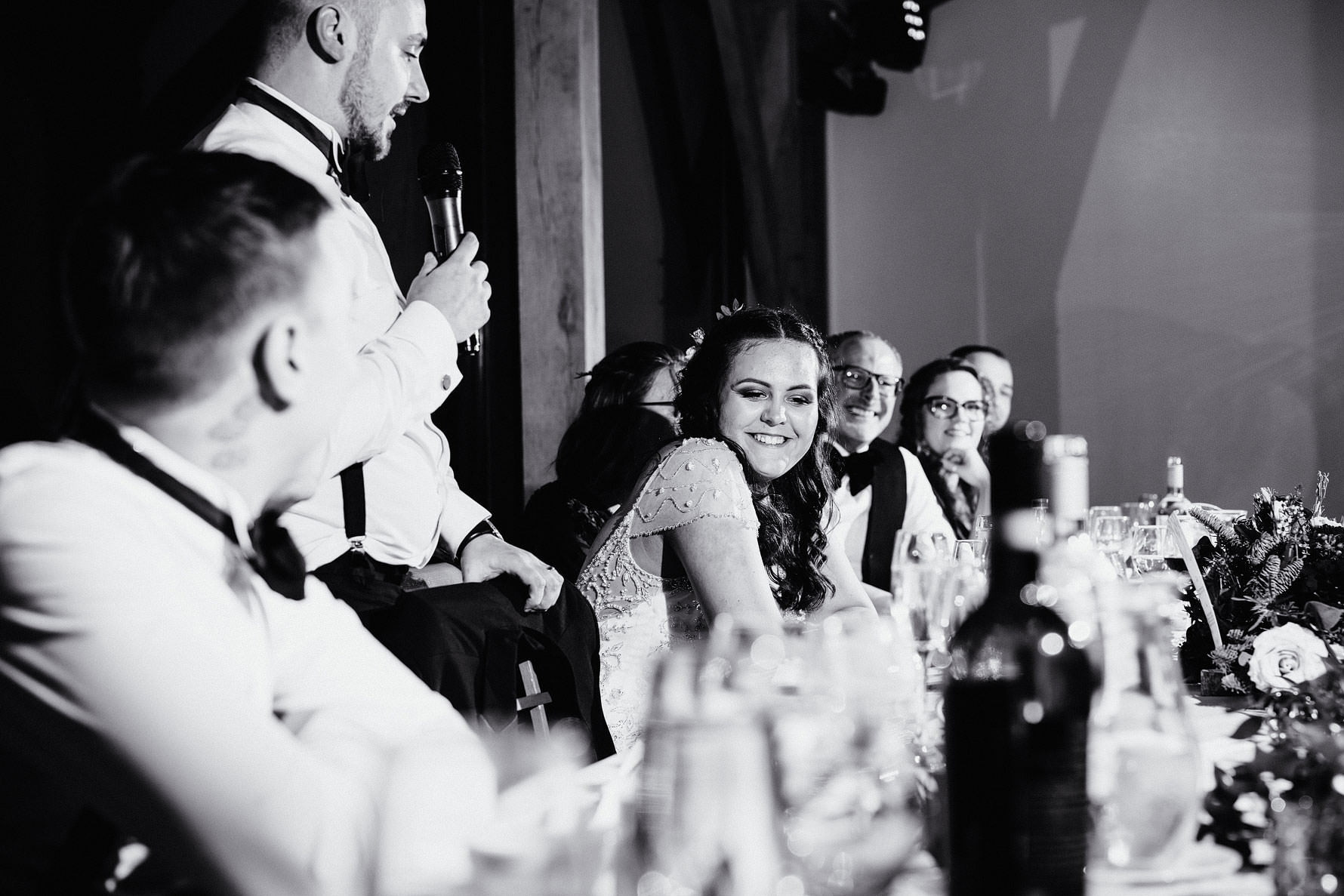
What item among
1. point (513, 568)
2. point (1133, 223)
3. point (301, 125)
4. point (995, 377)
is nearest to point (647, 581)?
point (513, 568)

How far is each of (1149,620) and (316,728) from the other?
630 mm

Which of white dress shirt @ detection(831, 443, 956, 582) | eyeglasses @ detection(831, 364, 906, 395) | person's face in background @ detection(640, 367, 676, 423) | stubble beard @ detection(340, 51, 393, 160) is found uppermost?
stubble beard @ detection(340, 51, 393, 160)

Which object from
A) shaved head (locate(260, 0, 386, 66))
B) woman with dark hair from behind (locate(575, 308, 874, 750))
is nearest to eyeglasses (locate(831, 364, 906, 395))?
woman with dark hair from behind (locate(575, 308, 874, 750))

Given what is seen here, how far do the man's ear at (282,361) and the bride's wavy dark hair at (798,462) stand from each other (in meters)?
1.59

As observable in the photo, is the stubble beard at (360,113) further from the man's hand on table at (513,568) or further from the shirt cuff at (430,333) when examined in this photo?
the man's hand on table at (513,568)

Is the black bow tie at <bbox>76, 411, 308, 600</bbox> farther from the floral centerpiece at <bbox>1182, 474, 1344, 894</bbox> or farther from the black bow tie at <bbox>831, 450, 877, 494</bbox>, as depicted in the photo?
the black bow tie at <bbox>831, 450, 877, 494</bbox>

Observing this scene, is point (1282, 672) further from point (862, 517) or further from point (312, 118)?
point (862, 517)

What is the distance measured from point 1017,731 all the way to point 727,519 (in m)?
1.35

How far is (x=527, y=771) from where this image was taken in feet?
2.05

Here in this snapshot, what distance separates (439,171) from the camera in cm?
212

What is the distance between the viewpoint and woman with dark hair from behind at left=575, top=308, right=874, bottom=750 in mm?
2139

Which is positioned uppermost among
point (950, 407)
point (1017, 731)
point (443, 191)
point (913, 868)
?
point (443, 191)

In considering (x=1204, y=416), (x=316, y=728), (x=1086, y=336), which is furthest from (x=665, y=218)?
(x=316, y=728)

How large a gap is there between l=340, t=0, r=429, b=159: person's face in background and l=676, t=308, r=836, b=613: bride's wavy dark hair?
78 cm
